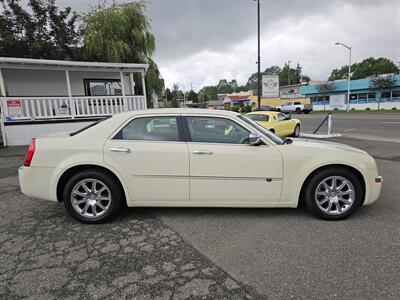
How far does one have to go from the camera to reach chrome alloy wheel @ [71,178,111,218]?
3523mm

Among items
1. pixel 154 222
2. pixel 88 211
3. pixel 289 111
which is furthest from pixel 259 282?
pixel 289 111

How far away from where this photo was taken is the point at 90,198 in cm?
355

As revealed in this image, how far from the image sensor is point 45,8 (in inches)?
681

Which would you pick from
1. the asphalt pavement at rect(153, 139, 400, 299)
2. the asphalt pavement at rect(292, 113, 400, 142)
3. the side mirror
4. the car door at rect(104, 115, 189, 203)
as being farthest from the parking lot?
the asphalt pavement at rect(292, 113, 400, 142)

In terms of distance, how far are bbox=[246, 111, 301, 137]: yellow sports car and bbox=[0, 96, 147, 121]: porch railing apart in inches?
227

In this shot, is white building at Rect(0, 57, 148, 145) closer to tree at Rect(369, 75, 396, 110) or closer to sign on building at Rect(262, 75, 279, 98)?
sign on building at Rect(262, 75, 279, 98)

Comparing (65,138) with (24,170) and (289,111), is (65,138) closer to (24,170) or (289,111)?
(24,170)

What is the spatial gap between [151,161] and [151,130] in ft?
1.55

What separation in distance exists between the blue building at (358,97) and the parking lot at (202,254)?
148 feet

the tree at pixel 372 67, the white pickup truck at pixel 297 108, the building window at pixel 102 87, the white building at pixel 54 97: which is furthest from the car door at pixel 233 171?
the tree at pixel 372 67

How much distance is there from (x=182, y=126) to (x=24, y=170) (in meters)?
2.24

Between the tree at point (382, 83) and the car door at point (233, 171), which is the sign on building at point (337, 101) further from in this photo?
the car door at point (233, 171)

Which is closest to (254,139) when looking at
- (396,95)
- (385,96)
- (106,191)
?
(106,191)

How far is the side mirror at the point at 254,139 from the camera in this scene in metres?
3.40
